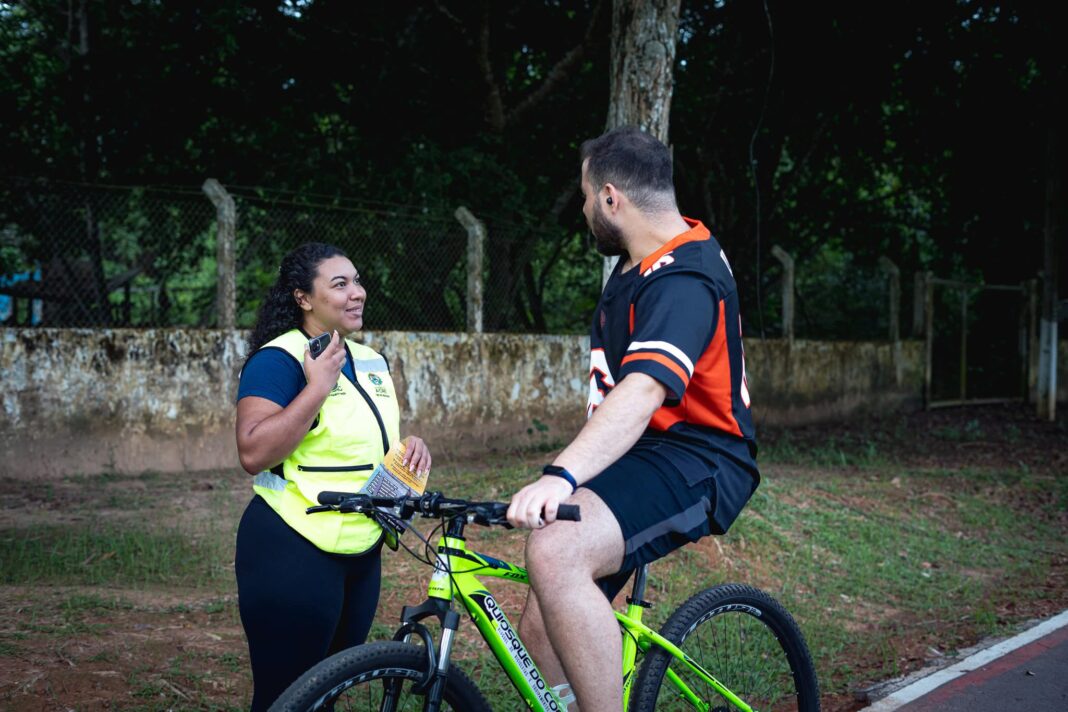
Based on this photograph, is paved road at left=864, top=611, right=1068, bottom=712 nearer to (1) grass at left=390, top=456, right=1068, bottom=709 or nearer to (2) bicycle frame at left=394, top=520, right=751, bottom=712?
(1) grass at left=390, top=456, right=1068, bottom=709

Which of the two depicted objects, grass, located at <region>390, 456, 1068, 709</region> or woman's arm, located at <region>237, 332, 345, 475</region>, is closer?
woman's arm, located at <region>237, 332, 345, 475</region>

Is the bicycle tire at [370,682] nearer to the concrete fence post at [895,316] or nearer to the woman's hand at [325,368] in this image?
the woman's hand at [325,368]

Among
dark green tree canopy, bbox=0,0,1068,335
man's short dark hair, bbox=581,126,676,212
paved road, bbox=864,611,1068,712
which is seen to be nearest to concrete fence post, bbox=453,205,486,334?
dark green tree canopy, bbox=0,0,1068,335

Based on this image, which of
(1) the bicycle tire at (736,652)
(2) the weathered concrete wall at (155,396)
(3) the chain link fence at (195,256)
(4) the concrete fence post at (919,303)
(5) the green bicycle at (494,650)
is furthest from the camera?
(4) the concrete fence post at (919,303)

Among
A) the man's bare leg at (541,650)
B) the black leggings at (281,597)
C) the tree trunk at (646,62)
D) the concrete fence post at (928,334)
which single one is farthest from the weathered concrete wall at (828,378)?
the black leggings at (281,597)

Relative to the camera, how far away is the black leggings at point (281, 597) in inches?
104

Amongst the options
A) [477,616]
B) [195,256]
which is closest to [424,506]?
[477,616]

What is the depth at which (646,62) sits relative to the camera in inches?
302

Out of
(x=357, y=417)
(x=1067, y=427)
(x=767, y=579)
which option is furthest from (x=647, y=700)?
(x=1067, y=427)

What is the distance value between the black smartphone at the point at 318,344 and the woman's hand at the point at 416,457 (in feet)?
1.10

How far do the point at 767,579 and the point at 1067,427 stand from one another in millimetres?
9923

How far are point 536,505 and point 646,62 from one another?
607 centimetres

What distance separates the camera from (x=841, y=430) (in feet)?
45.3

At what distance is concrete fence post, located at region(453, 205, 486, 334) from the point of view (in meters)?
11.1
